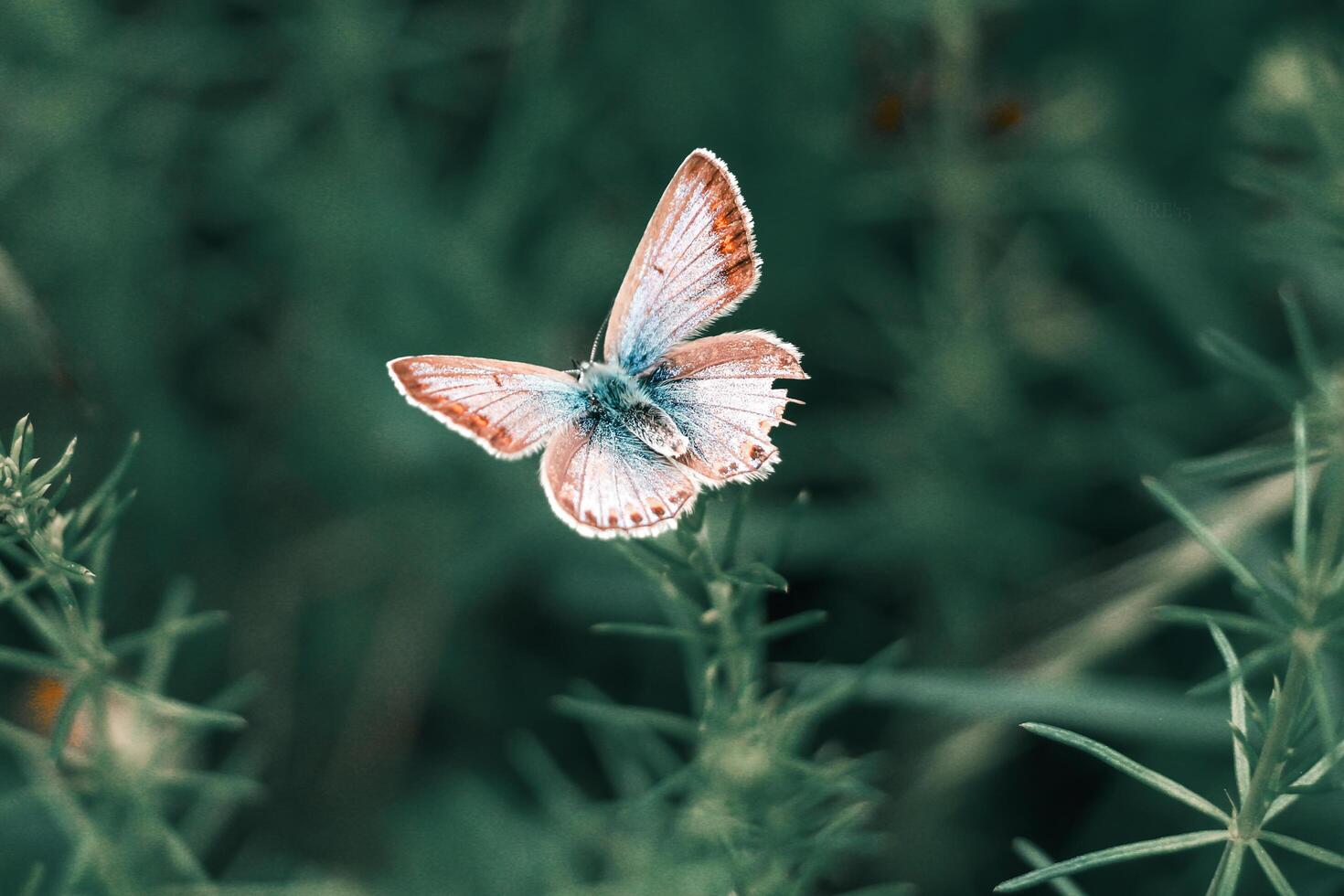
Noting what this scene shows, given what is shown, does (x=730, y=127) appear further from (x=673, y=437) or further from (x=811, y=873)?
(x=811, y=873)

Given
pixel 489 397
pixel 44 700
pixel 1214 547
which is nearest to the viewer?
pixel 1214 547

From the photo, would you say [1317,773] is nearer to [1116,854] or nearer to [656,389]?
[1116,854]

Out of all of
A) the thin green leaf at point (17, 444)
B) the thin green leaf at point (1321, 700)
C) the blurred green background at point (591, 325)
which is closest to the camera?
the thin green leaf at point (1321, 700)

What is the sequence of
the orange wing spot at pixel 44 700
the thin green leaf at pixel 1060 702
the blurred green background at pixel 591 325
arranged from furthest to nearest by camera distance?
1. the blurred green background at pixel 591 325
2. the orange wing spot at pixel 44 700
3. the thin green leaf at pixel 1060 702

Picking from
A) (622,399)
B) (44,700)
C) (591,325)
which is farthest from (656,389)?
(44,700)

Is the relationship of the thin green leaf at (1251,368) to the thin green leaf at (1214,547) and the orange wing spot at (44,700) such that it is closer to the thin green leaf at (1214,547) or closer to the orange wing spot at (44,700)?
the thin green leaf at (1214,547)

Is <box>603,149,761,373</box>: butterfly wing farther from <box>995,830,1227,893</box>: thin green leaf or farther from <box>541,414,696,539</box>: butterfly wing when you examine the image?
<box>995,830,1227,893</box>: thin green leaf

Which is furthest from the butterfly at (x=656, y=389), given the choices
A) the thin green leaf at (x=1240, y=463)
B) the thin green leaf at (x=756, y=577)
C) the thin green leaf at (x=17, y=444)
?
the thin green leaf at (x=1240, y=463)

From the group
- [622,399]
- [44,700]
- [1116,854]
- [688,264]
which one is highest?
[688,264]
